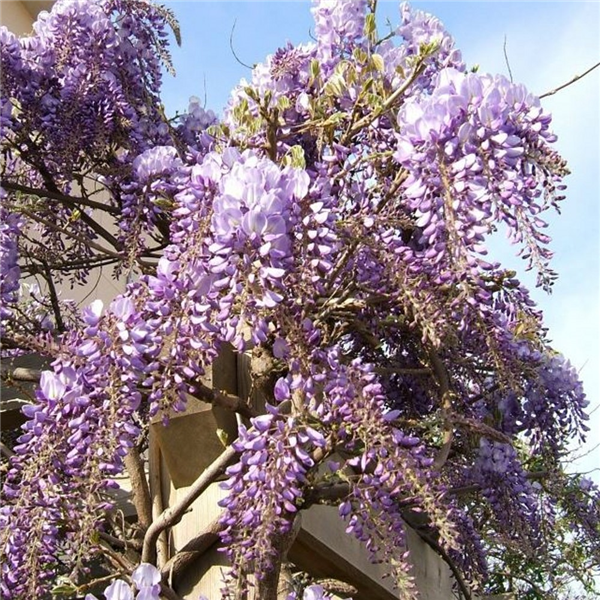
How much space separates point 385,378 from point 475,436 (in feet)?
0.84

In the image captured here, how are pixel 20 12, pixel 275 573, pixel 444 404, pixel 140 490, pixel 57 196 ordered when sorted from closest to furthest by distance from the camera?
pixel 275 573 < pixel 444 404 < pixel 140 490 < pixel 57 196 < pixel 20 12

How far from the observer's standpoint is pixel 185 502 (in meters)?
2.00

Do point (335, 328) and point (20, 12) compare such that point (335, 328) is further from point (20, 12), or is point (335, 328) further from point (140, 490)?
point (20, 12)

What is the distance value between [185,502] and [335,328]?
52 cm

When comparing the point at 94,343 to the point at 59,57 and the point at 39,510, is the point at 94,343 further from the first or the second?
the point at 59,57

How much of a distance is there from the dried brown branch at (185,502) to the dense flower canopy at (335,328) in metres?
0.10

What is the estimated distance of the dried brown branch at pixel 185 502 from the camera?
6.43 ft

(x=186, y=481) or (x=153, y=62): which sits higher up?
(x=153, y=62)

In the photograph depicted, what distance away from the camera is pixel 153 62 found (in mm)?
2939

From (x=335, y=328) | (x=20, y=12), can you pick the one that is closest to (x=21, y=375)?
(x=335, y=328)

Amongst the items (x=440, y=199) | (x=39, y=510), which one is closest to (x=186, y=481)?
(x=39, y=510)

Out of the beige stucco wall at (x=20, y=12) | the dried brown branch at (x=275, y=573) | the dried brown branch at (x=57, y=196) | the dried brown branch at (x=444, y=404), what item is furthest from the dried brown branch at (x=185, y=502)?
the beige stucco wall at (x=20, y=12)

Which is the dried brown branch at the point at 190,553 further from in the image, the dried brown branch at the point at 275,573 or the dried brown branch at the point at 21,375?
the dried brown branch at the point at 21,375

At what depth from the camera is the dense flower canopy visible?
1.69 meters
